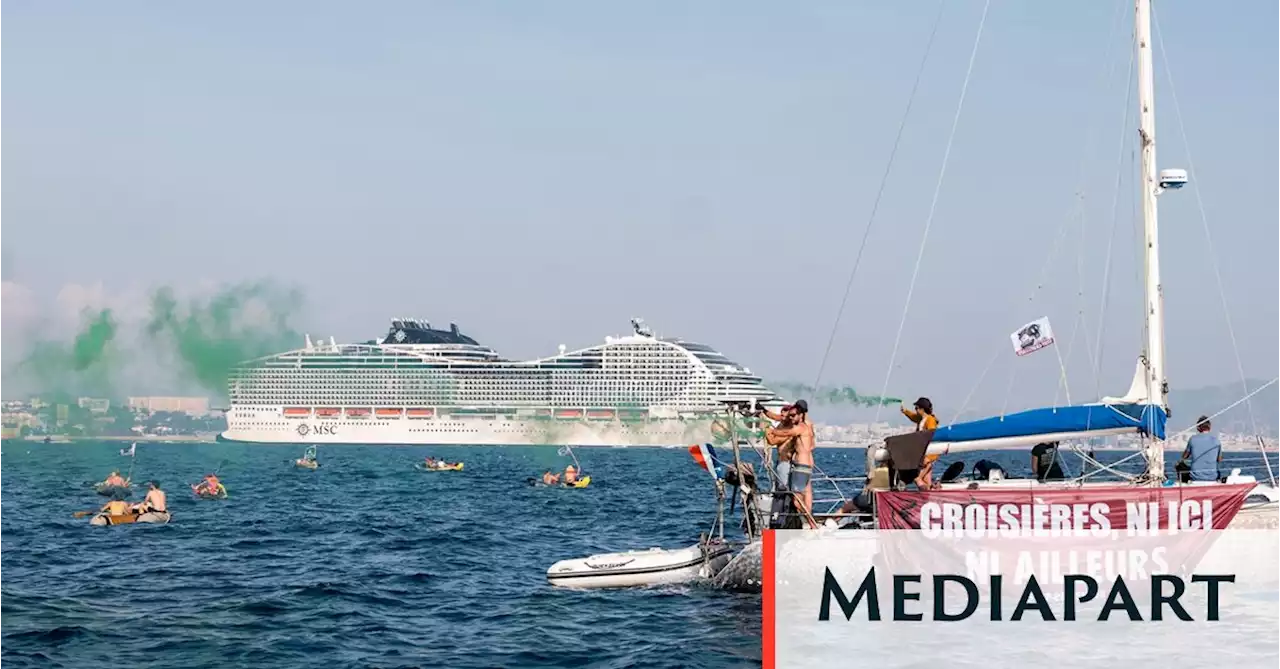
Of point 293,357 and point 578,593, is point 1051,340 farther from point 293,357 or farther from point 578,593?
point 293,357

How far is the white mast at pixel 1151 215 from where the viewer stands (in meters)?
20.9

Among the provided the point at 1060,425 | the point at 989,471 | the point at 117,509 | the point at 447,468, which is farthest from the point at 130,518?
the point at 447,468

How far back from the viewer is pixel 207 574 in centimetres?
2523

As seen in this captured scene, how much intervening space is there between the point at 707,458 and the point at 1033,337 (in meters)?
5.87

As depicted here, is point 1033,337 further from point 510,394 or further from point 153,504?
point 510,394

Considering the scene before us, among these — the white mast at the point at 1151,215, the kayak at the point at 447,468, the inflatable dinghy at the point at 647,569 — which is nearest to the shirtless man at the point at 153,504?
the inflatable dinghy at the point at 647,569

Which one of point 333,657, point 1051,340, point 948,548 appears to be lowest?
point 333,657

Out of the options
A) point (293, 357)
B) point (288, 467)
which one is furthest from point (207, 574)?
point (293, 357)

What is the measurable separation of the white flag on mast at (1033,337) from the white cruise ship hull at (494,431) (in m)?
133

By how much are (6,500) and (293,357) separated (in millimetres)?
120093

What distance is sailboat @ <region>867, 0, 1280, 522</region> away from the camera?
749 inches

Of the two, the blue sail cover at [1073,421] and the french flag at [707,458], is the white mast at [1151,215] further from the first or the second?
the french flag at [707,458]

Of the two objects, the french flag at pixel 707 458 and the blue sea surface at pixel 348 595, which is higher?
the french flag at pixel 707 458

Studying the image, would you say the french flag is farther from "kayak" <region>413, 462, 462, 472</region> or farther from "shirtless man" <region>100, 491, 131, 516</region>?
"kayak" <region>413, 462, 462, 472</region>
